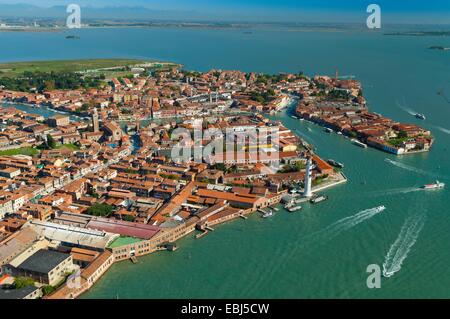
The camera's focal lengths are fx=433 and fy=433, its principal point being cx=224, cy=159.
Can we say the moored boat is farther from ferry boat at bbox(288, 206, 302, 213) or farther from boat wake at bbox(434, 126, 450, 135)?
boat wake at bbox(434, 126, 450, 135)

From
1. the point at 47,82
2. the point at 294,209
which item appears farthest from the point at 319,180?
the point at 47,82

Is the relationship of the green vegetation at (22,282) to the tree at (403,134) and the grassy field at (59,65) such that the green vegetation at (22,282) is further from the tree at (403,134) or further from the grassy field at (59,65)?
the grassy field at (59,65)

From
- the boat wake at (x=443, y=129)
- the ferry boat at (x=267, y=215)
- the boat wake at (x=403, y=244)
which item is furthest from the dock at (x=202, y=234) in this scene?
the boat wake at (x=443, y=129)

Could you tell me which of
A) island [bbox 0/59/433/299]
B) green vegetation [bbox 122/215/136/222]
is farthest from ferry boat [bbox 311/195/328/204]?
green vegetation [bbox 122/215/136/222]

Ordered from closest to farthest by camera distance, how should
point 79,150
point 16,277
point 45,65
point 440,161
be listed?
point 16,277 → point 440,161 → point 79,150 → point 45,65

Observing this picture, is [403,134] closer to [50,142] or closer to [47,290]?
[50,142]
